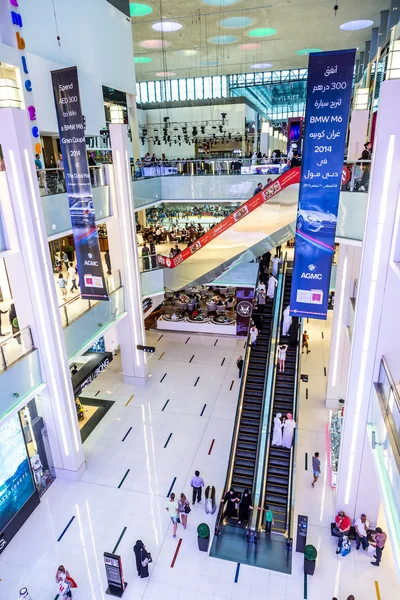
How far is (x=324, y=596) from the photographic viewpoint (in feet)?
26.0

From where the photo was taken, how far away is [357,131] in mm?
13406

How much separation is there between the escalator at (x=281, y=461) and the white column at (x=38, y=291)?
4978mm

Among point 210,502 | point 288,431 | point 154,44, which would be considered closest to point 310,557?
point 210,502

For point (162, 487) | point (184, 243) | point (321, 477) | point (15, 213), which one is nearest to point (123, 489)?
point (162, 487)

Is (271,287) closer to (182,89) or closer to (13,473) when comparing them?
(13,473)

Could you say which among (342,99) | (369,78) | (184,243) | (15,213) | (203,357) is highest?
(369,78)

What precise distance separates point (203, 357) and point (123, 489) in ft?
24.3

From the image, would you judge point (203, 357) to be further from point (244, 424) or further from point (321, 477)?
point (321, 477)

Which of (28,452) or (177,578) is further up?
(28,452)

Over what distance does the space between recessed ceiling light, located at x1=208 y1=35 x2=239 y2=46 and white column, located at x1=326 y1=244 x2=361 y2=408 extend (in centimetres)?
1500

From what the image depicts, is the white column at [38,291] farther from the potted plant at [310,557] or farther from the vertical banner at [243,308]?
the vertical banner at [243,308]

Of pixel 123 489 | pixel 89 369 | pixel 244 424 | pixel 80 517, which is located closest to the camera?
pixel 80 517

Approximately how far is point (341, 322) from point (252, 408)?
3.80 metres

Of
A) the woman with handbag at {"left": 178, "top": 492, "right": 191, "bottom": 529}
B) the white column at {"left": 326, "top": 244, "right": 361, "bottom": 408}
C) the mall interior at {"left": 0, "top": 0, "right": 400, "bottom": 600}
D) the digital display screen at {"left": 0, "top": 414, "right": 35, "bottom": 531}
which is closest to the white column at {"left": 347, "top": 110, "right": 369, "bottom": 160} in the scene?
the mall interior at {"left": 0, "top": 0, "right": 400, "bottom": 600}
